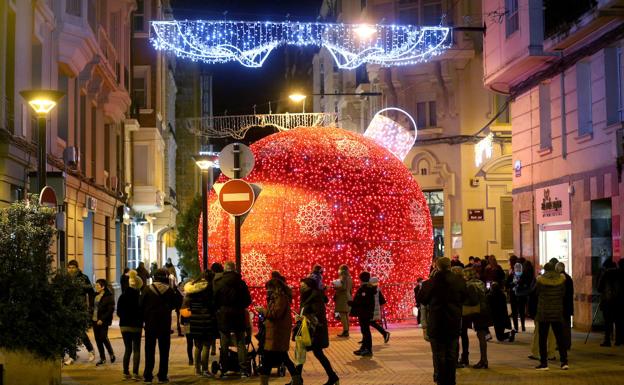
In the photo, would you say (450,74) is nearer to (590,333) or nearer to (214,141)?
(590,333)

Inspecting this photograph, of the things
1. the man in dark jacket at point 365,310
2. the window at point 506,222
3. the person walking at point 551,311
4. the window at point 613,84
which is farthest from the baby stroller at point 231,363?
the window at point 506,222

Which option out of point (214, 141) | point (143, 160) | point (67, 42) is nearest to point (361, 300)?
point (67, 42)

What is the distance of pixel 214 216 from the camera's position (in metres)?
24.4

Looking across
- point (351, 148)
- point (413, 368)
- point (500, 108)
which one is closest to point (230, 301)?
point (413, 368)

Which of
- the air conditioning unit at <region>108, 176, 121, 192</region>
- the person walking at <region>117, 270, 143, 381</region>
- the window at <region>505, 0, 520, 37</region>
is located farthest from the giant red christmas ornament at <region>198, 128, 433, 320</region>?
the air conditioning unit at <region>108, 176, 121, 192</region>

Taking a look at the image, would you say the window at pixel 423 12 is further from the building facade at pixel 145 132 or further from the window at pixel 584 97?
the window at pixel 584 97

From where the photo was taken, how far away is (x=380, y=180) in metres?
23.5

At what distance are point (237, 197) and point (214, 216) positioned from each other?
382 inches

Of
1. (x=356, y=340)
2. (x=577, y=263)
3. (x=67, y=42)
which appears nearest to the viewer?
(x=356, y=340)

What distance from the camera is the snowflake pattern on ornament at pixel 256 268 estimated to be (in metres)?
22.9

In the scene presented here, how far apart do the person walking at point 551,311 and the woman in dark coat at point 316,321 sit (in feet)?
11.8

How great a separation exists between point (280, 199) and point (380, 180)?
2323 mm

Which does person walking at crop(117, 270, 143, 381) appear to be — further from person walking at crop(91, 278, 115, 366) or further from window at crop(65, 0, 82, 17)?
window at crop(65, 0, 82, 17)

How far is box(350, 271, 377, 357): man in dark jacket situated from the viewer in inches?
725
